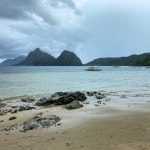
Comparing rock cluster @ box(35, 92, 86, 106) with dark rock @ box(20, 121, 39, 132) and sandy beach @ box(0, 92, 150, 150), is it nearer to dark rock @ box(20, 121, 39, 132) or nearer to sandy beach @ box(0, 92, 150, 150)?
sandy beach @ box(0, 92, 150, 150)

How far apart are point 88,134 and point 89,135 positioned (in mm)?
205

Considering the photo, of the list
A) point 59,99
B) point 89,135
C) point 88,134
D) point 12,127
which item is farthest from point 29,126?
point 59,99

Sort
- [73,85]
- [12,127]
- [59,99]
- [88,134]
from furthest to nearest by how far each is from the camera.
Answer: [73,85]
[59,99]
[12,127]
[88,134]

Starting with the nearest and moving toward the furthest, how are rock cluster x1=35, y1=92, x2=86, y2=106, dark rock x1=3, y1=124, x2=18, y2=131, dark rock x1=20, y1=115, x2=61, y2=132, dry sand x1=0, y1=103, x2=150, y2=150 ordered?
dry sand x1=0, y1=103, x2=150, y2=150 < dark rock x1=20, y1=115, x2=61, y2=132 < dark rock x1=3, y1=124, x2=18, y2=131 < rock cluster x1=35, y1=92, x2=86, y2=106

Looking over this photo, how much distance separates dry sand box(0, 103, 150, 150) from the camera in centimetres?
1212

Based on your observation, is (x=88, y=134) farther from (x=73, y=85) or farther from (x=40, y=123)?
(x=73, y=85)

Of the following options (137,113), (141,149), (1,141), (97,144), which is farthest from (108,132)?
(137,113)

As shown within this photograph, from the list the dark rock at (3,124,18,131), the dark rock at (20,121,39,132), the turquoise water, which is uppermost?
the dark rock at (20,121,39,132)

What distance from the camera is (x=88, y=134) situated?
13.9 metres

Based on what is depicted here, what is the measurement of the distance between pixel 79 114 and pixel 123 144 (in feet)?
25.0

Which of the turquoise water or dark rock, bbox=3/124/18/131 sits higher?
dark rock, bbox=3/124/18/131

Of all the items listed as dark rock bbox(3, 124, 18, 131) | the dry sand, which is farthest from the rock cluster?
dark rock bbox(3, 124, 18, 131)

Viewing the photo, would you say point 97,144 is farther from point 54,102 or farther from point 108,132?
point 54,102

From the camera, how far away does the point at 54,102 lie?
24656 millimetres
